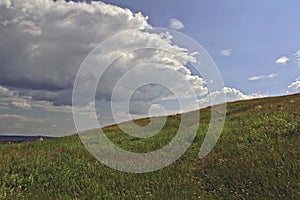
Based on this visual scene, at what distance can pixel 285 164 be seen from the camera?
35.0 feet

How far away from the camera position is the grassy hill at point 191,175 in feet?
33.2

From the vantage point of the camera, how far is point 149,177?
12.4 meters

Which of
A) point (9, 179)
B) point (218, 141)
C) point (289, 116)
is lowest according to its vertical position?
point (9, 179)

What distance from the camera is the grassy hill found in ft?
33.2

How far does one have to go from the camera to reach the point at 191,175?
475 inches

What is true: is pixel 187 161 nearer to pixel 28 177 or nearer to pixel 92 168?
pixel 92 168

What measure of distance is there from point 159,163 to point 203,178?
8.95 ft

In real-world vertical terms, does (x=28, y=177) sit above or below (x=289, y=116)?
below

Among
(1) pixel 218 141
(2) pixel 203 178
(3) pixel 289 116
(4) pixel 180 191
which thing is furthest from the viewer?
(3) pixel 289 116

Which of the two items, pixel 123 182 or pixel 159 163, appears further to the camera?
pixel 159 163

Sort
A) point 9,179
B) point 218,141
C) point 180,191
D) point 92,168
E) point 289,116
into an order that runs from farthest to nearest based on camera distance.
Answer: point 289,116, point 218,141, point 92,168, point 9,179, point 180,191

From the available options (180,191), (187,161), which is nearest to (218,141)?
(187,161)

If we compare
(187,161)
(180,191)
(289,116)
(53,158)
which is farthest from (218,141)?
(53,158)

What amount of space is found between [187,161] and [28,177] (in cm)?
585
